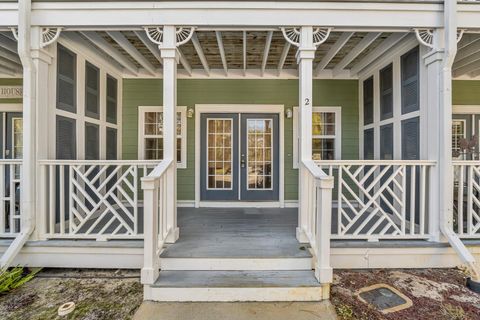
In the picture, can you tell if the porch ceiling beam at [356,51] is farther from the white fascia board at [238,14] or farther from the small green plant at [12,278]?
the small green plant at [12,278]

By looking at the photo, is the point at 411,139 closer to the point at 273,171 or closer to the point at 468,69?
the point at 468,69

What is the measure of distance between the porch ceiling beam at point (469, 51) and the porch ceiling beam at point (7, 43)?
654cm

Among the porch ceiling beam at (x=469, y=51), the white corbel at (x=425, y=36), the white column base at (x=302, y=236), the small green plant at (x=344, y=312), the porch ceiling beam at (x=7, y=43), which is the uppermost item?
the porch ceiling beam at (x=7, y=43)

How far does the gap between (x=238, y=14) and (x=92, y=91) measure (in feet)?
9.02

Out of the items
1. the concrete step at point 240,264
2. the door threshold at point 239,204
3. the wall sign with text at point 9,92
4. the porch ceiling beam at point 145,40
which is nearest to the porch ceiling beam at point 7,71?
the wall sign with text at point 9,92

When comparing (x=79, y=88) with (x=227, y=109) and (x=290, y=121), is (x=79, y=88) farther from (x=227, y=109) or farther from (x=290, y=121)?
(x=290, y=121)

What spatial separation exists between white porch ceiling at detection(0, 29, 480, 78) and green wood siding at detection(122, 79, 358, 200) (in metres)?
0.17

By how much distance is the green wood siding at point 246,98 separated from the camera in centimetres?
520

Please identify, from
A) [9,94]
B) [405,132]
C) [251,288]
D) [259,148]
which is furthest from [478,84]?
[9,94]

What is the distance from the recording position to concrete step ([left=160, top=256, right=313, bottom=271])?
2.69m

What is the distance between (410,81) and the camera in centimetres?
363

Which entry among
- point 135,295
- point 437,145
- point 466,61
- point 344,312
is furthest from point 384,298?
point 466,61

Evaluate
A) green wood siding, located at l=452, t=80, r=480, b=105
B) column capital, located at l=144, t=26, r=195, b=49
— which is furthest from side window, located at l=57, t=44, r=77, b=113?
green wood siding, located at l=452, t=80, r=480, b=105

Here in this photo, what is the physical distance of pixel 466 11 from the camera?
305cm
